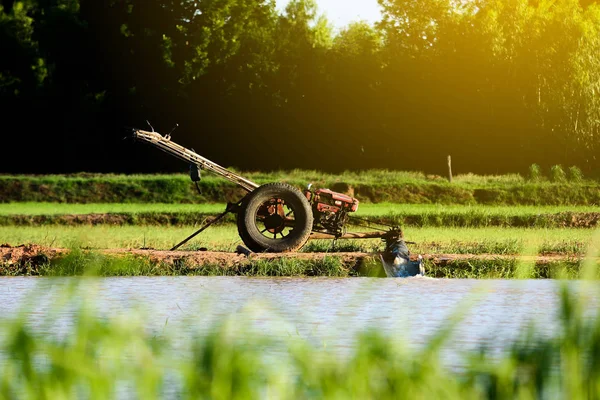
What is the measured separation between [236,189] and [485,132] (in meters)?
9.87

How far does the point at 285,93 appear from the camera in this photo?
35.2 m

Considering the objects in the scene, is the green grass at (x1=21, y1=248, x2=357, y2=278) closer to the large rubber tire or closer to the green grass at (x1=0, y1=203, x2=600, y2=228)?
the large rubber tire

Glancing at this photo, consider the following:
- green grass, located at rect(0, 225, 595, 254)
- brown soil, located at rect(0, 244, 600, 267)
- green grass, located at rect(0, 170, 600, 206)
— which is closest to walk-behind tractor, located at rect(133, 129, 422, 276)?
brown soil, located at rect(0, 244, 600, 267)

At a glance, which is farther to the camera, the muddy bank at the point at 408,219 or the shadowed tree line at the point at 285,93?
the shadowed tree line at the point at 285,93

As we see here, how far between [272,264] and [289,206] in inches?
37.1

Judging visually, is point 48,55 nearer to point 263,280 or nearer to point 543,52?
point 543,52

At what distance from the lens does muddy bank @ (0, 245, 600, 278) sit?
11773 millimetres

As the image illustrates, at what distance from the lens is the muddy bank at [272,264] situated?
1177 centimetres

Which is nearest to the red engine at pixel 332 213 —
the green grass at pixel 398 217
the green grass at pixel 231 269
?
the green grass at pixel 231 269

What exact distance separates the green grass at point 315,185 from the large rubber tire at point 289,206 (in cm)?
1290

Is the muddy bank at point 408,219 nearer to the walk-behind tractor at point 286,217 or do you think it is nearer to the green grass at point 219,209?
the green grass at point 219,209

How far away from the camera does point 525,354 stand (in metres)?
2.79

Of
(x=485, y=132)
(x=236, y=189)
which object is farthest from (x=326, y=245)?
(x=485, y=132)

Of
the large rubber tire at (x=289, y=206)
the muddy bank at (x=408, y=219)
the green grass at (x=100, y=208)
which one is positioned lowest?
the muddy bank at (x=408, y=219)
